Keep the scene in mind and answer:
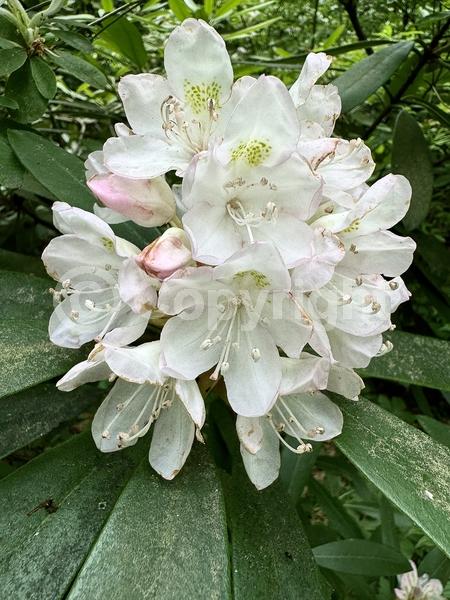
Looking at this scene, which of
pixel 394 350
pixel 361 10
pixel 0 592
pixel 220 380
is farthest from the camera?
pixel 361 10

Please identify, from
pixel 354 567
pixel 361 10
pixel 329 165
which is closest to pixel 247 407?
pixel 329 165

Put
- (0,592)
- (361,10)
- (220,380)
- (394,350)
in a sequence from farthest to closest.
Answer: (361,10) → (394,350) → (220,380) → (0,592)

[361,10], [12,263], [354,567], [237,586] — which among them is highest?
[361,10]

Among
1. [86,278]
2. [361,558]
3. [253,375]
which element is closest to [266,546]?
[253,375]

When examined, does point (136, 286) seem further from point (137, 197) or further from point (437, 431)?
point (437, 431)

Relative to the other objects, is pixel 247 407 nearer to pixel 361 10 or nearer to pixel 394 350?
pixel 394 350

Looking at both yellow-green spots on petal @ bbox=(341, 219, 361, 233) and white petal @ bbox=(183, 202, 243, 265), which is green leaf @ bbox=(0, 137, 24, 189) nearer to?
white petal @ bbox=(183, 202, 243, 265)

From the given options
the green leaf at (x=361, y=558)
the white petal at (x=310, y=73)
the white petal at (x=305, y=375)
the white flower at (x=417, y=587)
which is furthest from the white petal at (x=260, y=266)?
the white flower at (x=417, y=587)

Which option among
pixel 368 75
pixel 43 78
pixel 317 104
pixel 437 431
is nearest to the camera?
pixel 317 104
